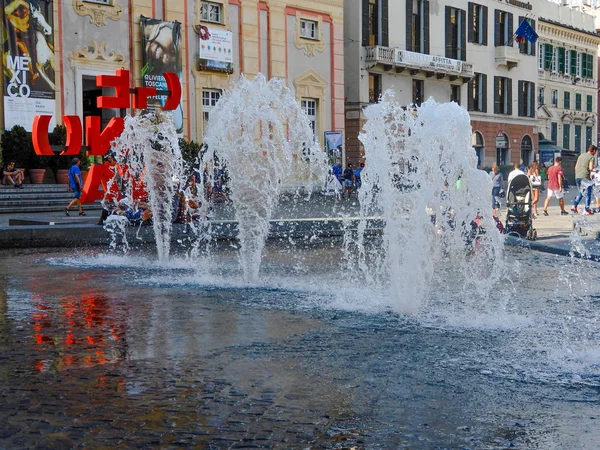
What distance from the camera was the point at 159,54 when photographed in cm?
2989

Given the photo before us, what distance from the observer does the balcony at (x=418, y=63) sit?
39.1 meters

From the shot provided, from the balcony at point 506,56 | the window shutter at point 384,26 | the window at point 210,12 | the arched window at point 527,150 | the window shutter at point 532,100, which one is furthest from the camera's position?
the window shutter at point 532,100

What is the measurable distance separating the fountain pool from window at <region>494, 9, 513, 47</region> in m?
40.5

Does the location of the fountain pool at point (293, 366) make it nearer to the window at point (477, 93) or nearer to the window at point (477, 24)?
the window at point (477, 93)

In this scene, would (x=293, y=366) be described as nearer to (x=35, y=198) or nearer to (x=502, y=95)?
(x=35, y=198)

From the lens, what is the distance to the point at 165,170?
14.2 meters

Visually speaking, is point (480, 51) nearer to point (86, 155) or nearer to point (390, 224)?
point (86, 155)

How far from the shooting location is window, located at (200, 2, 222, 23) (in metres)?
31.8

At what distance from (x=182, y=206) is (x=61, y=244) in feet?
7.24

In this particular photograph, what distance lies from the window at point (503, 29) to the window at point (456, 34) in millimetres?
3417

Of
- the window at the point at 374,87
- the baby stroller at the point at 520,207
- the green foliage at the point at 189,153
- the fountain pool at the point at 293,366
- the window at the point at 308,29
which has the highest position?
the window at the point at 308,29

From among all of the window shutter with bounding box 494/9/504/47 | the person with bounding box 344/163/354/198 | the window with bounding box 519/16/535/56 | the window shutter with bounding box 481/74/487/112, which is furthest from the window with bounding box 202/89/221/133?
the window with bounding box 519/16/535/56

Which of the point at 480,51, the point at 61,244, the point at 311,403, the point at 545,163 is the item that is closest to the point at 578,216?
the point at 61,244

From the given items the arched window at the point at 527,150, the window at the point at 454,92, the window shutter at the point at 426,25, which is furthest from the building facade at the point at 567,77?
the window shutter at the point at 426,25
